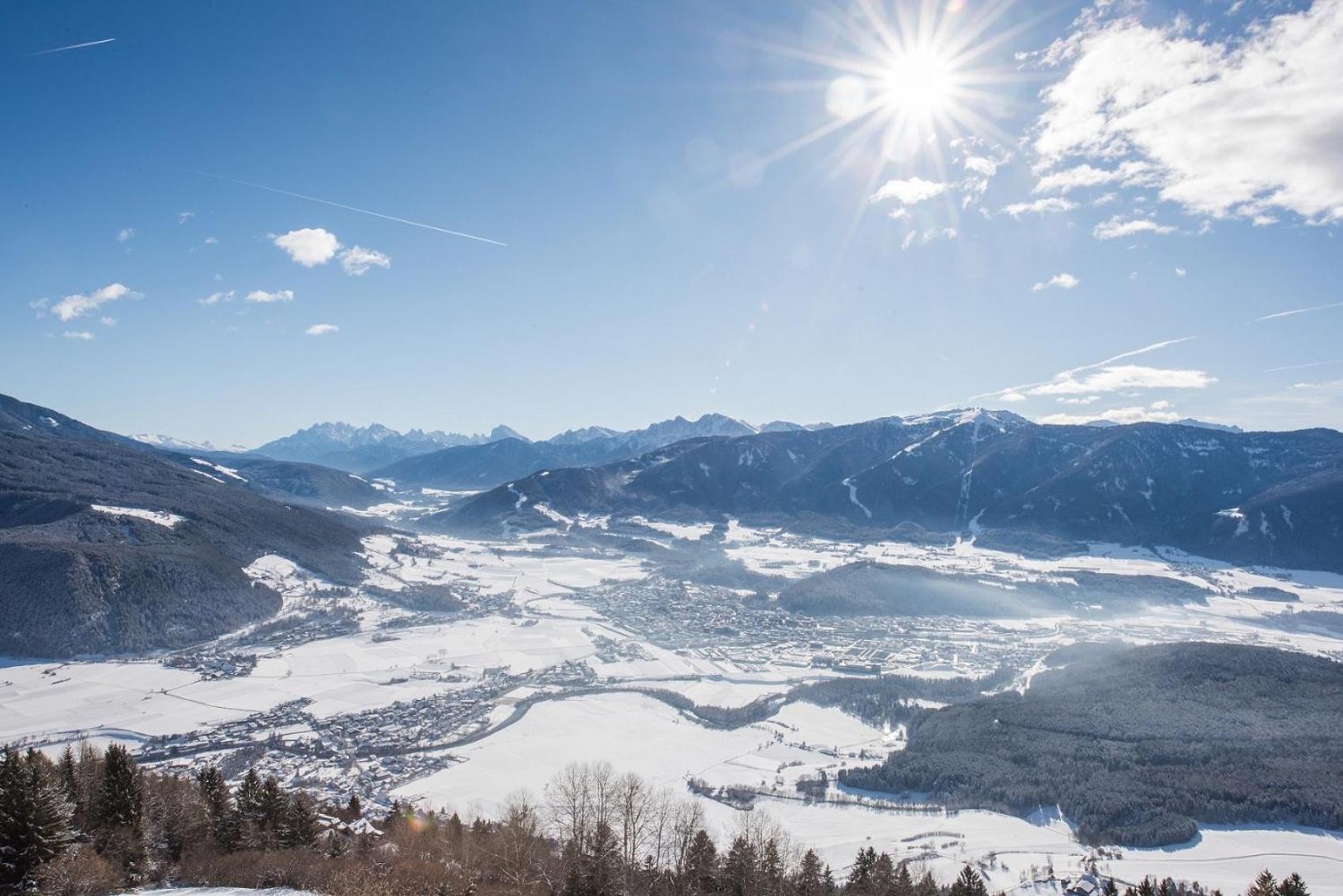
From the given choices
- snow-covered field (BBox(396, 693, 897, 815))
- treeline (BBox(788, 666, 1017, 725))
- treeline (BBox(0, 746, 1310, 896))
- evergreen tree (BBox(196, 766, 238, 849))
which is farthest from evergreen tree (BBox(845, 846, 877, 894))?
treeline (BBox(788, 666, 1017, 725))

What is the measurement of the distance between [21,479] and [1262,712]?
240053 mm

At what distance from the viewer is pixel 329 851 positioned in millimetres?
33125

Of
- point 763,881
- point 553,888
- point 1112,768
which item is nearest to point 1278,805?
point 1112,768

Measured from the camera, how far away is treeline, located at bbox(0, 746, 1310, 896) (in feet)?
76.6

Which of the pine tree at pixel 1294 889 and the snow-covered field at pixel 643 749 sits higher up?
the pine tree at pixel 1294 889

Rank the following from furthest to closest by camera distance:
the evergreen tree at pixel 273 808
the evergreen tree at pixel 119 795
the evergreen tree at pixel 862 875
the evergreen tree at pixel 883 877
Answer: the evergreen tree at pixel 862 875, the evergreen tree at pixel 883 877, the evergreen tree at pixel 273 808, the evergreen tree at pixel 119 795

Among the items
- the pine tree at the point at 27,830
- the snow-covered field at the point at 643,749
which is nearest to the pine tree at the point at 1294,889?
the snow-covered field at the point at 643,749

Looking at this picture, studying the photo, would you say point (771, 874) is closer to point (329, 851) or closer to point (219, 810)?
point (329, 851)

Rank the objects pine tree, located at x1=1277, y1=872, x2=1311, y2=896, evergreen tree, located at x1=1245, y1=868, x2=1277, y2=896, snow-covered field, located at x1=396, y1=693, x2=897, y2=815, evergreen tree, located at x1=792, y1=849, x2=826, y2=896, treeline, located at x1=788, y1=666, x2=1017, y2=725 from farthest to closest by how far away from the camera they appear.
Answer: treeline, located at x1=788, y1=666, x2=1017, y2=725 → snow-covered field, located at x1=396, y1=693, x2=897, y2=815 → evergreen tree, located at x1=792, y1=849, x2=826, y2=896 → pine tree, located at x1=1277, y1=872, x2=1311, y2=896 → evergreen tree, located at x1=1245, y1=868, x2=1277, y2=896

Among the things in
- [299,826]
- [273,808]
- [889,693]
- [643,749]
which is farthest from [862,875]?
[889,693]

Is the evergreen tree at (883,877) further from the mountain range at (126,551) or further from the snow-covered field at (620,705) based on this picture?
the mountain range at (126,551)

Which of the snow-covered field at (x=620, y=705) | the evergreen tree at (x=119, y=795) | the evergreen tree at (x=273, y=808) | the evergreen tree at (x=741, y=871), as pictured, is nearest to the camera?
the evergreen tree at (x=119, y=795)

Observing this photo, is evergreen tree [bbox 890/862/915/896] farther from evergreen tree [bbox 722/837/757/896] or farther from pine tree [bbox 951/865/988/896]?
evergreen tree [bbox 722/837/757/896]

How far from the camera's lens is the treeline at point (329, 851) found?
76.6ft
